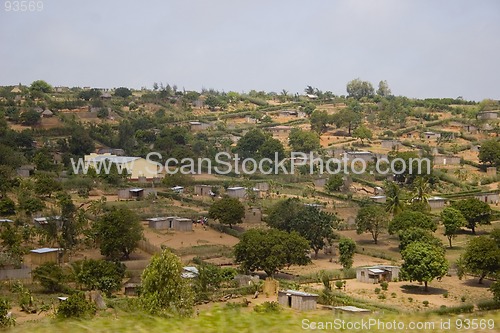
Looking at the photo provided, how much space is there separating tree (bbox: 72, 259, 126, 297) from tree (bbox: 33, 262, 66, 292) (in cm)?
56

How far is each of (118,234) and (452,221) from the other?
14764 millimetres

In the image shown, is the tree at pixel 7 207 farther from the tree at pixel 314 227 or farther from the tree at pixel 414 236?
the tree at pixel 414 236

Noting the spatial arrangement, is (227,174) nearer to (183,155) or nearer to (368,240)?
Answer: (183,155)

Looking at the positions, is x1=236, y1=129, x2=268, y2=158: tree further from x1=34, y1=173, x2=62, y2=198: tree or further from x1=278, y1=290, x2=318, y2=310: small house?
x1=278, y1=290, x2=318, y2=310: small house

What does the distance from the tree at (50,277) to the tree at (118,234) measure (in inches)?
133

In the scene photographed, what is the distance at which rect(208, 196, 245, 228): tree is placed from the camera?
33.1m

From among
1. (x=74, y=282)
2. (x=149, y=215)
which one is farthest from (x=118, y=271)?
(x=149, y=215)

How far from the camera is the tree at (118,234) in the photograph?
89.5ft

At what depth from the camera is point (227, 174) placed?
48469mm

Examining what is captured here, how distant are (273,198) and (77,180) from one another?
36.3ft

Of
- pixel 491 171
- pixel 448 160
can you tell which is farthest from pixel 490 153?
pixel 448 160

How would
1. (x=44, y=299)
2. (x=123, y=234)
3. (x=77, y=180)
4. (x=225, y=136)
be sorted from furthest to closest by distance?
(x=225, y=136)
(x=77, y=180)
(x=123, y=234)
(x=44, y=299)

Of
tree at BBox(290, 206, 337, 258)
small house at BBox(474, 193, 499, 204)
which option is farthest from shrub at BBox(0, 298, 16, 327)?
small house at BBox(474, 193, 499, 204)

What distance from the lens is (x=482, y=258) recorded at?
1001 inches
